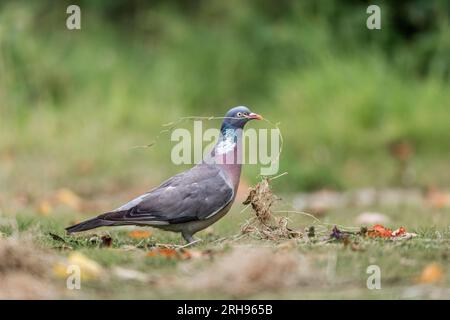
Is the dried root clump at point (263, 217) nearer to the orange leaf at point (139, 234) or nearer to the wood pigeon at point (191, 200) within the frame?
the wood pigeon at point (191, 200)

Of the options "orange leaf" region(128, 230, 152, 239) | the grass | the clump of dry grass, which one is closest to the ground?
the clump of dry grass

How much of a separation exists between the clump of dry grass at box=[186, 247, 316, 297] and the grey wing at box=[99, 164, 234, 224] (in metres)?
1.25

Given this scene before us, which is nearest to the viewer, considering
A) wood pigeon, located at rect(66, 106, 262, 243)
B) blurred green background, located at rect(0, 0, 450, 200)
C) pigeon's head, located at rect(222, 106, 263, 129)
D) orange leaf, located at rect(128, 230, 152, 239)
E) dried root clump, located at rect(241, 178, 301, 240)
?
wood pigeon, located at rect(66, 106, 262, 243)

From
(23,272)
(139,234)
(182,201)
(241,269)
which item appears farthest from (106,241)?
(241,269)

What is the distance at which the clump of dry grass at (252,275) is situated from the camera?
5.28 meters

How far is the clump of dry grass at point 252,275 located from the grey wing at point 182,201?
4.10 ft

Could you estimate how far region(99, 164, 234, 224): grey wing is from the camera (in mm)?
6609

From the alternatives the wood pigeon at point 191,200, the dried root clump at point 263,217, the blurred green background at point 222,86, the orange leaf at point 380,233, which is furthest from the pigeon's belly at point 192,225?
the blurred green background at point 222,86

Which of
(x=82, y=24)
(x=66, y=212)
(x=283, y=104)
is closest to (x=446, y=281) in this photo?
(x=66, y=212)

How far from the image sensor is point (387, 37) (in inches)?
595

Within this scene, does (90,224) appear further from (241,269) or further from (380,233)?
(380,233)

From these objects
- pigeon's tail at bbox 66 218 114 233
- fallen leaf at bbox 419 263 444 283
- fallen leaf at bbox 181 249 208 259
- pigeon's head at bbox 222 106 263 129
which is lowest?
fallen leaf at bbox 419 263 444 283

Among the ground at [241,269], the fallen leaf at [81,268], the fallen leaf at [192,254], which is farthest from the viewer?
the fallen leaf at [192,254]

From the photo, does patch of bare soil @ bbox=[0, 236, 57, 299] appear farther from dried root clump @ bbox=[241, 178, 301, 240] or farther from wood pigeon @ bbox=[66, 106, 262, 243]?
dried root clump @ bbox=[241, 178, 301, 240]
